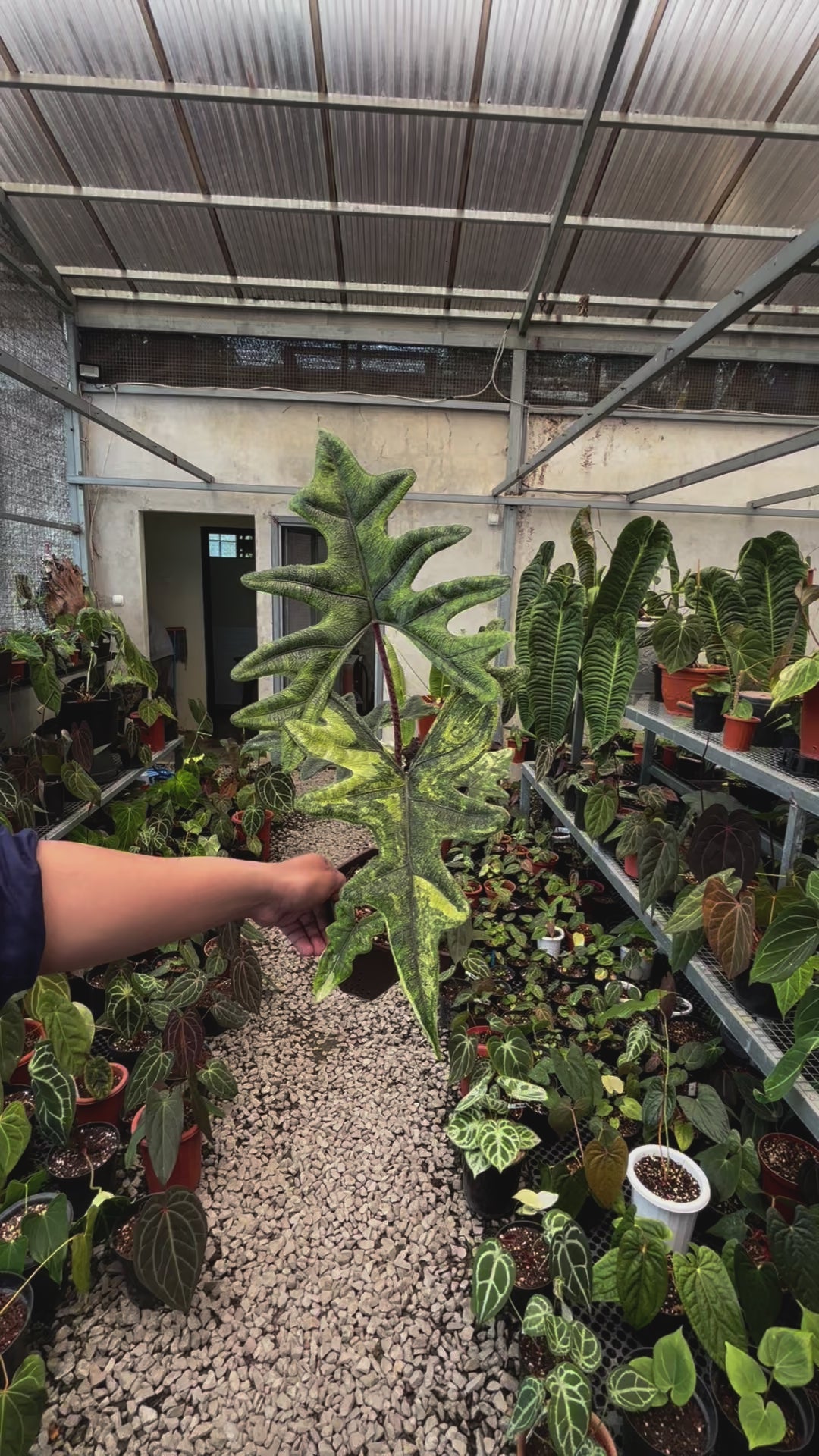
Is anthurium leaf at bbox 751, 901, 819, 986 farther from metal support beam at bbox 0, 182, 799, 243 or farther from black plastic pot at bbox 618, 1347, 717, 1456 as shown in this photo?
metal support beam at bbox 0, 182, 799, 243

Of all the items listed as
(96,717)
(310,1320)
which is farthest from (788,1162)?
(96,717)

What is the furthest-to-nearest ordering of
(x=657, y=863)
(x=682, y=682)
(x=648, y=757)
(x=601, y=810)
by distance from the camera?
(x=648, y=757), (x=682, y=682), (x=601, y=810), (x=657, y=863)

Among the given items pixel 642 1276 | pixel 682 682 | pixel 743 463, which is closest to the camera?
pixel 642 1276

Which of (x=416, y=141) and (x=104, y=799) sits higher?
(x=416, y=141)

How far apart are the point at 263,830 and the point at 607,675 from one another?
2115 millimetres

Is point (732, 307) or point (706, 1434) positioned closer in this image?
point (706, 1434)

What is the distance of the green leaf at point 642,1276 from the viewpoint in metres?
1.17

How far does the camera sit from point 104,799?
9.82 feet

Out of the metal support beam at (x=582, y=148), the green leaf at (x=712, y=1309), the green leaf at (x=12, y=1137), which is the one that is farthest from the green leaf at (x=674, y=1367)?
the metal support beam at (x=582, y=148)

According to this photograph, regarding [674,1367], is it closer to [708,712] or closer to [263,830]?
[708,712]

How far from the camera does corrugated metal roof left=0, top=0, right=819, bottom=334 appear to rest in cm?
286

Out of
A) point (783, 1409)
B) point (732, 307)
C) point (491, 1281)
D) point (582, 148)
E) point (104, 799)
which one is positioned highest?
point (582, 148)

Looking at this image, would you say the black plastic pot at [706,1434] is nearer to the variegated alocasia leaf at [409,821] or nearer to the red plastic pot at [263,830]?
the variegated alocasia leaf at [409,821]

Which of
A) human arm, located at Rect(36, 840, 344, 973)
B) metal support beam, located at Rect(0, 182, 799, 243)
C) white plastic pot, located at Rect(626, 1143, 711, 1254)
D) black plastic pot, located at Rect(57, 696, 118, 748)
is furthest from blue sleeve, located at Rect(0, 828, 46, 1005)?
metal support beam, located at Rect(0, 182, 799, 243)
